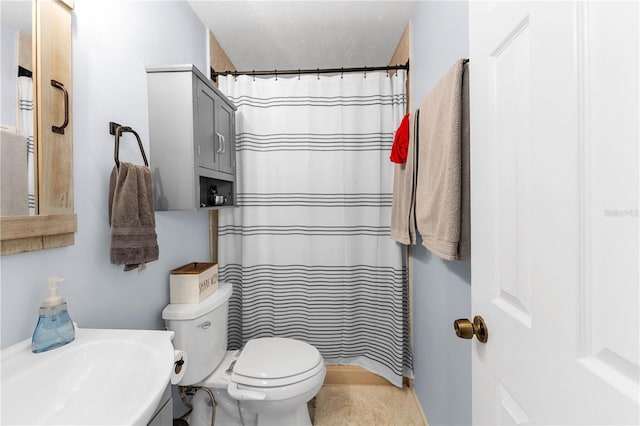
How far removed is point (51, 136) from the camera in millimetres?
868

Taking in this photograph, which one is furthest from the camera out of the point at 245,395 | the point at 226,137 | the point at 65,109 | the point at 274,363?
the point at 226,137

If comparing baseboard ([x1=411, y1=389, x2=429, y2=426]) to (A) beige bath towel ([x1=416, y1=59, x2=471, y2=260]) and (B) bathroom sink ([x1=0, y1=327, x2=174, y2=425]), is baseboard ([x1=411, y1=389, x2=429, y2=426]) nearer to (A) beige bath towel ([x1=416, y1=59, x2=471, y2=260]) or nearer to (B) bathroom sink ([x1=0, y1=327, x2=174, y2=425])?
(A) beige bath towel ([x1=416, y1=59, x2=471, y2=260])

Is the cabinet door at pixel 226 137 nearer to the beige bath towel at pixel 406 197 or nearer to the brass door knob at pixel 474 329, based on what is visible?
the beige bath towel at pixel 406 197

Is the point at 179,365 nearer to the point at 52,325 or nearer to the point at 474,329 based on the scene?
the point at 52,325

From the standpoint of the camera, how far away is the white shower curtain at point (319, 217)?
1.89 m

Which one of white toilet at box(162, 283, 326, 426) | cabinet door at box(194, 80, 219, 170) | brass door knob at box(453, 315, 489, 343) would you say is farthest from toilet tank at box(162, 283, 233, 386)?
brass door knob at box(453, 315, 489, 343)

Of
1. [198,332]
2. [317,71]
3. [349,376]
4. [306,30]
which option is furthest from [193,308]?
[306,30]

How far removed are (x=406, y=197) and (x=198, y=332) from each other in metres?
1.19

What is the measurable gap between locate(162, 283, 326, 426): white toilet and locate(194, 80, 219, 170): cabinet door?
703 millimetres

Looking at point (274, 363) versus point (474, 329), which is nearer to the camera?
point (474, 329)

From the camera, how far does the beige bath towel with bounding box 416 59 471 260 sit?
91 cm

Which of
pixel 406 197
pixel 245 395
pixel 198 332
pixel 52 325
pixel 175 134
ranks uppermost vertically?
pixel 175 134

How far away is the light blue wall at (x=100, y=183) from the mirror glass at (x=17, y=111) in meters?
0.15

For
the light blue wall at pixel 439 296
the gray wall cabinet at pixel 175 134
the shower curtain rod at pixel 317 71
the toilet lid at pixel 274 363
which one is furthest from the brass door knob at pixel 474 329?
the shower curtain rod at pixel 317 71
